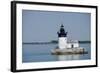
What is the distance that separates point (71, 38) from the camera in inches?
51.0

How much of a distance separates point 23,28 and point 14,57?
0.56 ft

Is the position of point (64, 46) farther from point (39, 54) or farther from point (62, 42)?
point (39, 54)

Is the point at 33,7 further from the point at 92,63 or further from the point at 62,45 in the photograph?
the point at 92,63

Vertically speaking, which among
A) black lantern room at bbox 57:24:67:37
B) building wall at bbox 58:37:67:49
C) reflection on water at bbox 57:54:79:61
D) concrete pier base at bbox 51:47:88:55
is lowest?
reflection on water at bbox 57:54:79:61

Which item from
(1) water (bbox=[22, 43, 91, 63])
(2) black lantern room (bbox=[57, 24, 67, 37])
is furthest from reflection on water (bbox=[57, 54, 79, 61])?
(2) black lantern room (bbox=[57, 24, 67, 37])

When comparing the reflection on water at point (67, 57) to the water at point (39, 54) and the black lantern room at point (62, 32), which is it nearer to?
the water at point (39, 54)

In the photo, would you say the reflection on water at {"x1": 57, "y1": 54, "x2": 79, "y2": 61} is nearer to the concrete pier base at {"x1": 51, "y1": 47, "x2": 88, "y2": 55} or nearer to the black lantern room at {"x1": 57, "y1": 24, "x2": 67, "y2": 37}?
the concrete pier base at {"x1": 51, "y1": 47, "x2": 88, "y2": 55}

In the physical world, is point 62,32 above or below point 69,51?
above

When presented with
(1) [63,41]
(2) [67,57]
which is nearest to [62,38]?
(1) [63,41]

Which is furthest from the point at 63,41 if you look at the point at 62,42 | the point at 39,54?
the point at 39,54

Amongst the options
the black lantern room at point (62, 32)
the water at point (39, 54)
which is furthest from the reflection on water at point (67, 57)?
the black lantern room at point (62, 32)

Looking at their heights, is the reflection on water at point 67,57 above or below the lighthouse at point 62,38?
below

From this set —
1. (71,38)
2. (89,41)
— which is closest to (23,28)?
(71,38)

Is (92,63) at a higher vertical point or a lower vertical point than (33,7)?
lower
